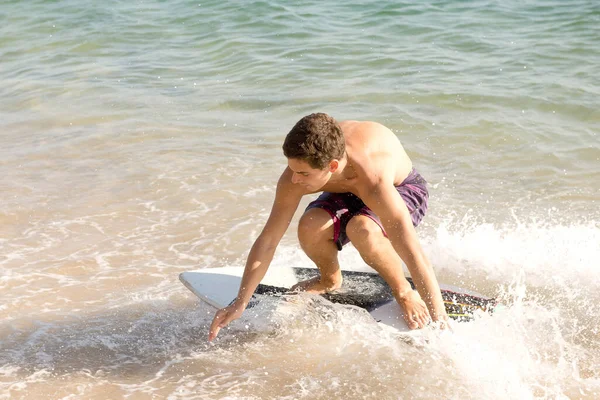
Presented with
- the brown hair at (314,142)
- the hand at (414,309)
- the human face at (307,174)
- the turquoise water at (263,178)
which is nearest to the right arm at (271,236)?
the human face at (307,174)

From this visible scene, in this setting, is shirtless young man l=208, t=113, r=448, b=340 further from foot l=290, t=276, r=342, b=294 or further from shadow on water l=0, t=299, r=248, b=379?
shadow on water l=0, t=299, r=248, b=379

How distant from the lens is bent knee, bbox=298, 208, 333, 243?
14.6 ft

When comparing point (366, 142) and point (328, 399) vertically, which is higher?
point (366, 142)

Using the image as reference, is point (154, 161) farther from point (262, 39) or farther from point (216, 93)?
point (262, 39)

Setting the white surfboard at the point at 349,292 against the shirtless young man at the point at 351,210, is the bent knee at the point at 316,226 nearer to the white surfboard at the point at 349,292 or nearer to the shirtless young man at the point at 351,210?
the shirtless young man at the point at 351,210

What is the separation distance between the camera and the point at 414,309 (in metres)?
4.57

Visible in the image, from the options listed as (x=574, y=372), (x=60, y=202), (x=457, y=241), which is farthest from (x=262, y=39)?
(x=574, y=372)

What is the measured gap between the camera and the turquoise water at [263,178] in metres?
4.30

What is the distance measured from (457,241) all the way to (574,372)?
1.98m

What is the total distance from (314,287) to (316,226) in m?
0.61

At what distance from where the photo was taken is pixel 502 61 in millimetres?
10812

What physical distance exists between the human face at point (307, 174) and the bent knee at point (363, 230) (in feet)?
1.46

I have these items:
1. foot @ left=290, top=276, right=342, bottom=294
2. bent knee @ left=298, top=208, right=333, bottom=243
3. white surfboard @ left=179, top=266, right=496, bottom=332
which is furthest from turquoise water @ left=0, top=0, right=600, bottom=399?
bent knee @ left=298, top=208, right=333, bottom=243

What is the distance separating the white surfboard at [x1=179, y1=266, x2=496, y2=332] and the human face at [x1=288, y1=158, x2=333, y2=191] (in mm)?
1081
